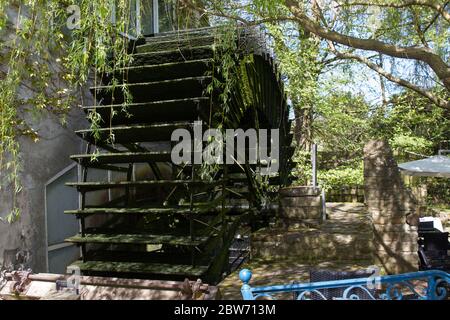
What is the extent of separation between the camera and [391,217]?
5043 millimetres

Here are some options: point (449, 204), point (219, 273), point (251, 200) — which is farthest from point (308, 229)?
point (449, 204)

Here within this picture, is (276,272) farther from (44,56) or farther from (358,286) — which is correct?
Answer: (44,56)

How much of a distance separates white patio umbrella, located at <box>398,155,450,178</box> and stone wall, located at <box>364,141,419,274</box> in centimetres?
351

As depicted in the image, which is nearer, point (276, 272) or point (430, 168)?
point (276, 272)

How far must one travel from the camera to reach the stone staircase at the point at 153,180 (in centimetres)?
382

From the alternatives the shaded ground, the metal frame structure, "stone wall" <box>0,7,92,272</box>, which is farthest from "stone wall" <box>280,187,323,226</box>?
"stone wall" <box>0,7,92,272</box>

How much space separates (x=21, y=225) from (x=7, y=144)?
35.4 inches

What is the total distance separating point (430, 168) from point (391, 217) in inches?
151

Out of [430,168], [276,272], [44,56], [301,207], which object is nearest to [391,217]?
[301,207]

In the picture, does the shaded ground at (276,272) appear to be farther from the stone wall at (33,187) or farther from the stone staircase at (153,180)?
the stone wall at (33,187)

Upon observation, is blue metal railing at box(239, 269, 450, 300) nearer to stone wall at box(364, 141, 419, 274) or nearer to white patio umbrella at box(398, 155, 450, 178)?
stone wall at box(364, 141, 419, 274)

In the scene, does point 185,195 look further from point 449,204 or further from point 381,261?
point 449,204

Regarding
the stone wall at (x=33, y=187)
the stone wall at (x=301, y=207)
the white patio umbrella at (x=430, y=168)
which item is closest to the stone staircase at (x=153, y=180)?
the stone wall at (x=33, y=187)

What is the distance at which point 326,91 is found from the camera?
10055 millimetres
